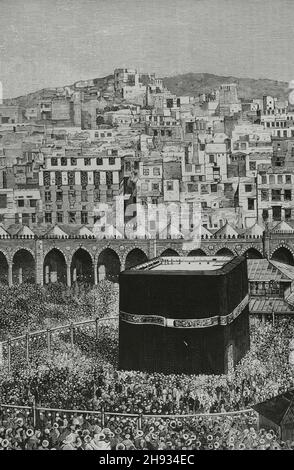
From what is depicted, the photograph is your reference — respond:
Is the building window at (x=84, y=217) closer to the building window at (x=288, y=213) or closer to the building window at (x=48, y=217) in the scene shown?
the building window at (x=48, y=217)

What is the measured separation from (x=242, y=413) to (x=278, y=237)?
4823 mm

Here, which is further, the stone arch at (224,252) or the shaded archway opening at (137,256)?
the shaded archway opening at (137,256)

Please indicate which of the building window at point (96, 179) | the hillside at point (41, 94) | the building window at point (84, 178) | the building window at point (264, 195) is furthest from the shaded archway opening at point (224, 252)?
the hillside at point (41, 94)

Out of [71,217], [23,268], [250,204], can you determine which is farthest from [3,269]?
[250,204]

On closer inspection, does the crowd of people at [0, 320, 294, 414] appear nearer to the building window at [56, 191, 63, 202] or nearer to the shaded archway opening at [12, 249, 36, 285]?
the shaded archway opening at [12, 249, 36, 285]

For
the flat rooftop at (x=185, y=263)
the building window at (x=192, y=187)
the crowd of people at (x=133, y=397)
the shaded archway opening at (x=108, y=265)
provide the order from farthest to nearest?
the shaded archway opening at (x=108, y=265) → the building window at (x=192, y=187) → the flat rooftop at (x=185, y=263) → the crowd of people at (x=133, y=397)

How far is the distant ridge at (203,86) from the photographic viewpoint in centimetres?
1491

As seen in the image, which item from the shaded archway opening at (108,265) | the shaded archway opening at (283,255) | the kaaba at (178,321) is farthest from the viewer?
the shaded archway opening at (108,265)

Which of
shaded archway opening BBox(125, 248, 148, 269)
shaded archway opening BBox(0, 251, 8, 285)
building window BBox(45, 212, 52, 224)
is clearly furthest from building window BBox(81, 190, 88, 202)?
shaded archway opening BBox(0, 251, 8, 285)

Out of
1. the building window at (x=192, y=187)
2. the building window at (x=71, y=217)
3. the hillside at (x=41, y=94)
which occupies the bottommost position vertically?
the building window at (x=71, y=217)

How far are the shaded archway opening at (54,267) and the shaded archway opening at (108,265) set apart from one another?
765 millimetres

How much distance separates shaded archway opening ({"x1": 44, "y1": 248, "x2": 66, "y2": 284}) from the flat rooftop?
245 centimetres

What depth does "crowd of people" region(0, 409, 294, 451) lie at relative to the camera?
458 inches
